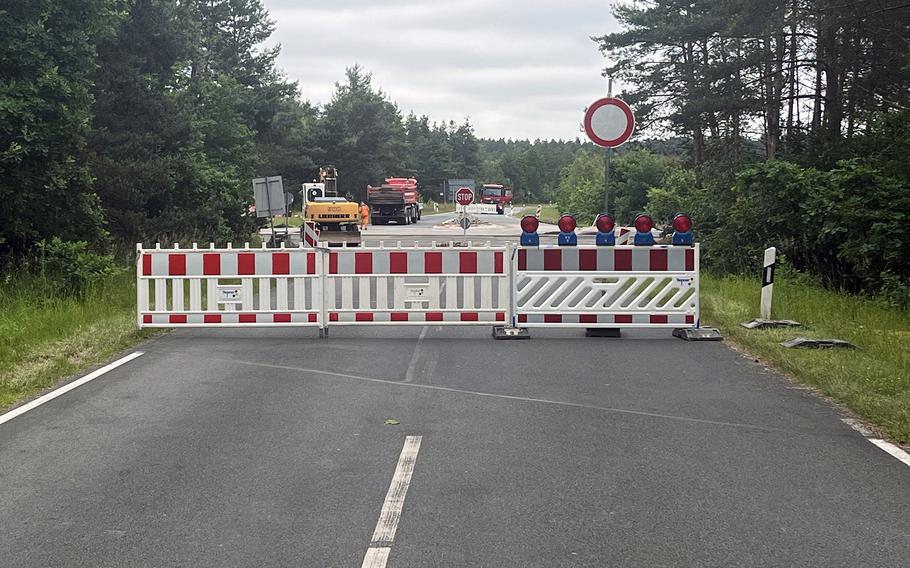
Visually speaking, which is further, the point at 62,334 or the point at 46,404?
the point at 62,334

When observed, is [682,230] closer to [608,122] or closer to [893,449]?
[608,122]

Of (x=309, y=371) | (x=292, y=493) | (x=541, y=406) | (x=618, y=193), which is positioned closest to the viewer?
(x=292, y=493)

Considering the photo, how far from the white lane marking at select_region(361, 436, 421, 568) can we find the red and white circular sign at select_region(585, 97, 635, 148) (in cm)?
822

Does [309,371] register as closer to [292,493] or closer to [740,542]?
[292,493]

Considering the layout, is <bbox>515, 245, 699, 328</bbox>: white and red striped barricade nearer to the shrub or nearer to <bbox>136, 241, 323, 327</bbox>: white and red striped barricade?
<bbox>136, 241, 323, 327</bbox>: white and red striped barricade

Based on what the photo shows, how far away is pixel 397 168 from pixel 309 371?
9724 centimetres

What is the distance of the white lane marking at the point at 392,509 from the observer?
5.04 metres

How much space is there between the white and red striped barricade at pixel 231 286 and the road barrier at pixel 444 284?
1 cm

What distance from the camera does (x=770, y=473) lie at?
6.70m

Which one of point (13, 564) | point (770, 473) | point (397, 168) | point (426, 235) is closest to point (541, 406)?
point (770, 473)

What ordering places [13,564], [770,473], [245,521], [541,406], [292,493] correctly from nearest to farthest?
[13,564] < [245,521] < [292,493] < [770,473] < [541,406]

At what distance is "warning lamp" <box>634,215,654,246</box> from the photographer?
1329cm

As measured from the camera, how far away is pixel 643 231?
13414 mm

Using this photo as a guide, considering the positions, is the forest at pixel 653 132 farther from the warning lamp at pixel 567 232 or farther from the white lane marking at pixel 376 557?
the white lane marking at pixel 376 557
